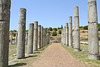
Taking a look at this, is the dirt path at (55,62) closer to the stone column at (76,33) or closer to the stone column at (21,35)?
the stone column at (21,35)

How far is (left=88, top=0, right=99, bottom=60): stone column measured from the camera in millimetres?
9141

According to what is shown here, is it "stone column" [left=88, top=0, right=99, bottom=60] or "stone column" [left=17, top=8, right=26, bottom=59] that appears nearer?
"stone column" [left=88, top=0, right=99, bottom=60]

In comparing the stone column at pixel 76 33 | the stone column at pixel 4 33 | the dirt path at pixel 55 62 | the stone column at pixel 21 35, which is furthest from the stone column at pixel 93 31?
the stone column at pixel 4 33

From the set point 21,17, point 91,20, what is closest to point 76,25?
point 91,20

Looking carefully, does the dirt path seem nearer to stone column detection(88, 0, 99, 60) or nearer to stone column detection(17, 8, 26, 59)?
stone column detection(17, 8, 26, 59)

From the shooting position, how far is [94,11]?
9398 millimetres

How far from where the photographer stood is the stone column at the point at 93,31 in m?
9.14

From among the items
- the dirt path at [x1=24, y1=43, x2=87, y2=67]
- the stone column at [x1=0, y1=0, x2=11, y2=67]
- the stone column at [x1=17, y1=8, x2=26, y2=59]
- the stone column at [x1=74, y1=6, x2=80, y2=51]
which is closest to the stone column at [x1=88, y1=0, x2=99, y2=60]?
the dirt path at [x1=24, y1=43, x2=87, y2=67]

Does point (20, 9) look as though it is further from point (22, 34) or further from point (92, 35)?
point (92, 35)

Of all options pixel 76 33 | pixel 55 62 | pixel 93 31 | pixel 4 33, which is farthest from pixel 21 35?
pixel 76 33

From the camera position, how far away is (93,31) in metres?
9.30

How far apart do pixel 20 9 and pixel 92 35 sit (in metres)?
7.25

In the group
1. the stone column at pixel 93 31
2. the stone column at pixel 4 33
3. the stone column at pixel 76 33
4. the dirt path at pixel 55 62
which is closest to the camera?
the stone column at pixel 4 33

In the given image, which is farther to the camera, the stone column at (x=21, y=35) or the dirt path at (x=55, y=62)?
the stone column at (x=21, y=35)
